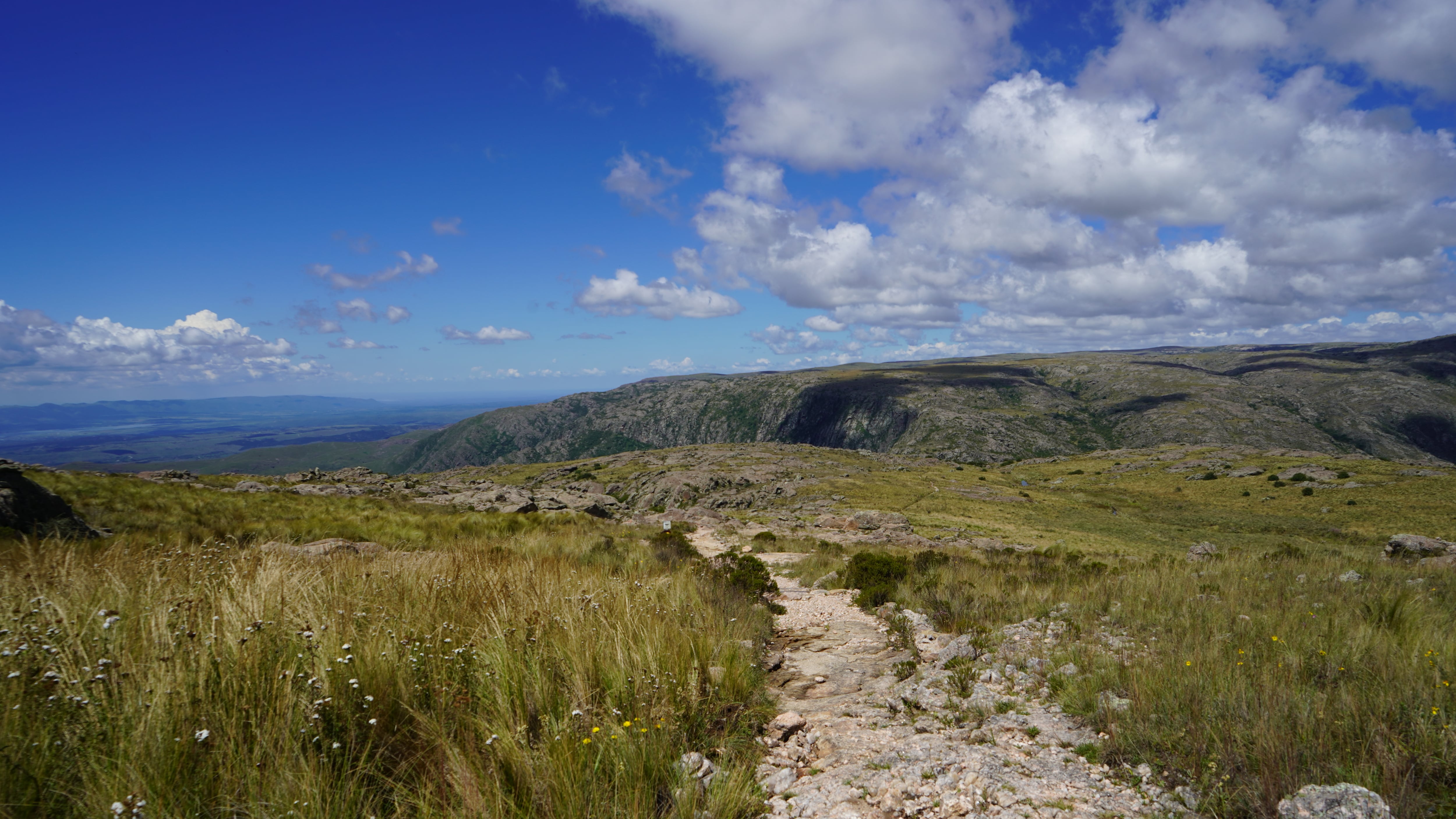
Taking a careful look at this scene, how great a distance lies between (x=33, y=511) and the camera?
12094mm

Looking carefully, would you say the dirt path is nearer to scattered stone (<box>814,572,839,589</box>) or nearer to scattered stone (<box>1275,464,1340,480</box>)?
scattered stone (<box>814,572,839,589</box>)

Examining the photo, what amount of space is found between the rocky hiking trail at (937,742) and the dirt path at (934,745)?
0.04 ft

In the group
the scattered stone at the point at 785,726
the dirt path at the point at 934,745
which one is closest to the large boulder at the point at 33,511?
the scattered stone at the point at 785,726

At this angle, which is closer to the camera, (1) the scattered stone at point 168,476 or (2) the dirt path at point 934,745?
(2) the dirt path at point 934,745

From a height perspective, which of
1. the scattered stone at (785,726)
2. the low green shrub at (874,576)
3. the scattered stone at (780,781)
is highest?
the scattered stone at (780,781)

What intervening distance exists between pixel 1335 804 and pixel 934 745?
242cm

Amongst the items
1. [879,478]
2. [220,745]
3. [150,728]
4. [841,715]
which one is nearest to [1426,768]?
[841,715]

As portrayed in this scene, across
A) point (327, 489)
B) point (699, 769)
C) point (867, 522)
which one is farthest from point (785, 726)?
point (327, 489)

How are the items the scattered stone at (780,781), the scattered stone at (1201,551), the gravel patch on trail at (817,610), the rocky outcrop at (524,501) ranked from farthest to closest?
the rocky outcrop at (524,501) → the scattered stone at (1201,551) → the gravel patch on trail at (817,610) → the scattered stone at (780,781)

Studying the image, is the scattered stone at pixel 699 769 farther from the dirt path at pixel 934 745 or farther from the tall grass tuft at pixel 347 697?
the dirt path at pixel 934 745

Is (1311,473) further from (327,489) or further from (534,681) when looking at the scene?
(327,489)

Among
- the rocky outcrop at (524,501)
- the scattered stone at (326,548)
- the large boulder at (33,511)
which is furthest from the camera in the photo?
the rocky outcrop at (524,501)

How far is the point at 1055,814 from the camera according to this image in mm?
3764

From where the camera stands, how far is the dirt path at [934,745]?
391cm
